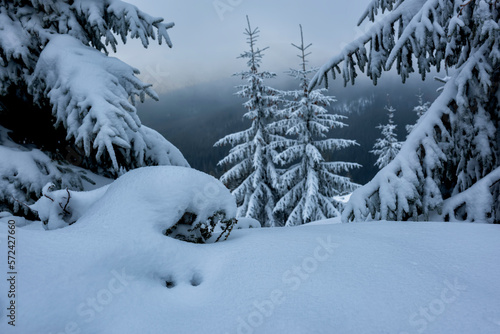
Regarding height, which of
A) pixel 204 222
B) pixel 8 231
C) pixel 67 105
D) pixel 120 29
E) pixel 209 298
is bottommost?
pixel 209 298

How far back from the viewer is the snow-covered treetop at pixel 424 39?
3.21 meters

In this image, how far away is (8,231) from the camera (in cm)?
160

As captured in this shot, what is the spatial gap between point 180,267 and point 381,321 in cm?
121

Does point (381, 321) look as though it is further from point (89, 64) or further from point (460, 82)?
point (89, 64)

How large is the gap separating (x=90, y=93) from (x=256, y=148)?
1214 cm

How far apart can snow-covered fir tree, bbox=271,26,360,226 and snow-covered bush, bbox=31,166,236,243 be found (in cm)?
1193

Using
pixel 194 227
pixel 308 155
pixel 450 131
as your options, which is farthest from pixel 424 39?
pixel 308 155

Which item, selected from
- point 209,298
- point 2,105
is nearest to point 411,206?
point 209,298

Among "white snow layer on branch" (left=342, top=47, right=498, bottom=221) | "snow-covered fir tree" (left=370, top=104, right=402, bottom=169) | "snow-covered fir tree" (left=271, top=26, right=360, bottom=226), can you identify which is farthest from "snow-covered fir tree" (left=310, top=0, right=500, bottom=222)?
"snow-covered fir tree" (left=370, top=104, right=402, bottom=169)

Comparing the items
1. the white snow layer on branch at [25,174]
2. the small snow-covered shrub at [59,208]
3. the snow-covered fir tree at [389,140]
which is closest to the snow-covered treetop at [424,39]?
the small snow-covered shrub at [59,208]

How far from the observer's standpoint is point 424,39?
139 inches

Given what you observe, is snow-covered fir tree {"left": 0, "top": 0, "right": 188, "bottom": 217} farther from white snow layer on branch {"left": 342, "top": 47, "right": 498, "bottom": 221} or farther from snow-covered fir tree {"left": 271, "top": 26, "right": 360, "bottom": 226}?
snow-covered fir tree {"left": 271, "top": 26, "right": 360, "bottom": 226}

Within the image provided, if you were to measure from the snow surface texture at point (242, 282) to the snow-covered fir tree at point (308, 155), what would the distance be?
12142mm

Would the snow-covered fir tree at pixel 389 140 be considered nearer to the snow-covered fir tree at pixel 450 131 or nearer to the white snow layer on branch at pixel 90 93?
the snow-covered fir tree at pixel 450 131
